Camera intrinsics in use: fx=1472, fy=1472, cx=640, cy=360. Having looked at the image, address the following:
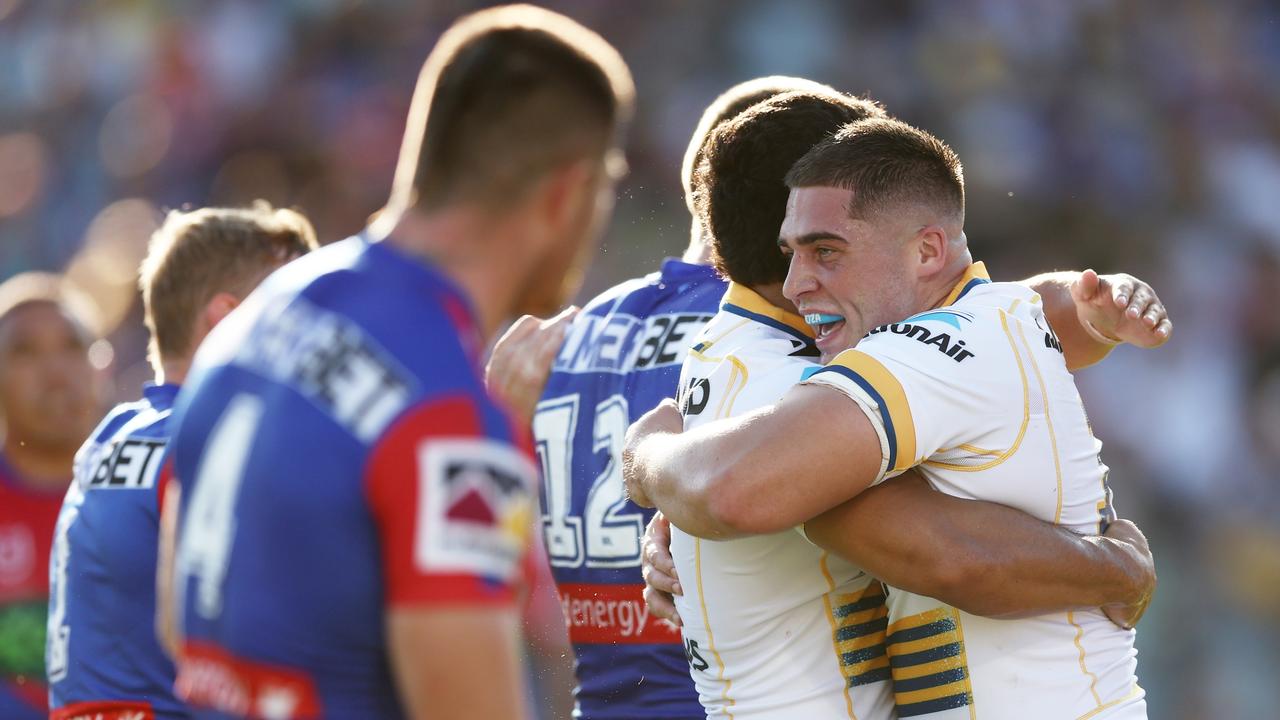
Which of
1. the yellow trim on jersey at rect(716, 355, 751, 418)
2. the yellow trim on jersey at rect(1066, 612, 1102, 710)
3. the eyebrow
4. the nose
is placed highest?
the eyebrow

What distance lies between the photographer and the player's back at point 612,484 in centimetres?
438

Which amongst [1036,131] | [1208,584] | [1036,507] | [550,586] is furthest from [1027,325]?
[1036,131]

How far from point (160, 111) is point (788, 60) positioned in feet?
27.1

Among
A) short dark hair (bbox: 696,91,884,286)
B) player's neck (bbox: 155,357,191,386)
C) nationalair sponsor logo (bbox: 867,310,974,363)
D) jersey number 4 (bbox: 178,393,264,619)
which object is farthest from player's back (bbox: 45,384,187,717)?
nationalair sponsor logo (bbox: 867,310,974,363)

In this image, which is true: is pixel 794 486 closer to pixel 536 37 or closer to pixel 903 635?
pixel 903 635

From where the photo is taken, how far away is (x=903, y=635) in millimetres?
3381

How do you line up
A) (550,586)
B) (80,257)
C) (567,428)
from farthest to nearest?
(80,257), (550,586), (567,428)

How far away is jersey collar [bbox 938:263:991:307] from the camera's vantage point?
135 inches

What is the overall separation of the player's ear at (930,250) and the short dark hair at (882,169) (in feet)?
0.19

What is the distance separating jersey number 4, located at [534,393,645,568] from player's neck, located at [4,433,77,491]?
134 inches

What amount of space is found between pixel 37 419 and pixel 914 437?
523cm

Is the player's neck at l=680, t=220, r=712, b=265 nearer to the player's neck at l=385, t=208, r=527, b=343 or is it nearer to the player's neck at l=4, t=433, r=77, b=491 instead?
the player's neck at l=385, t=208, r=527, b=343

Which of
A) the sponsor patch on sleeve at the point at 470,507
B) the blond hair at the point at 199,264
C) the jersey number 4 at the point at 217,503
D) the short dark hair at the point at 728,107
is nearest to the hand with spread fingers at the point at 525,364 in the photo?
the short dark hair at the point at 728,107

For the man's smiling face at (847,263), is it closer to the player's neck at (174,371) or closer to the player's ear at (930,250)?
the player's ear at (930,250)
